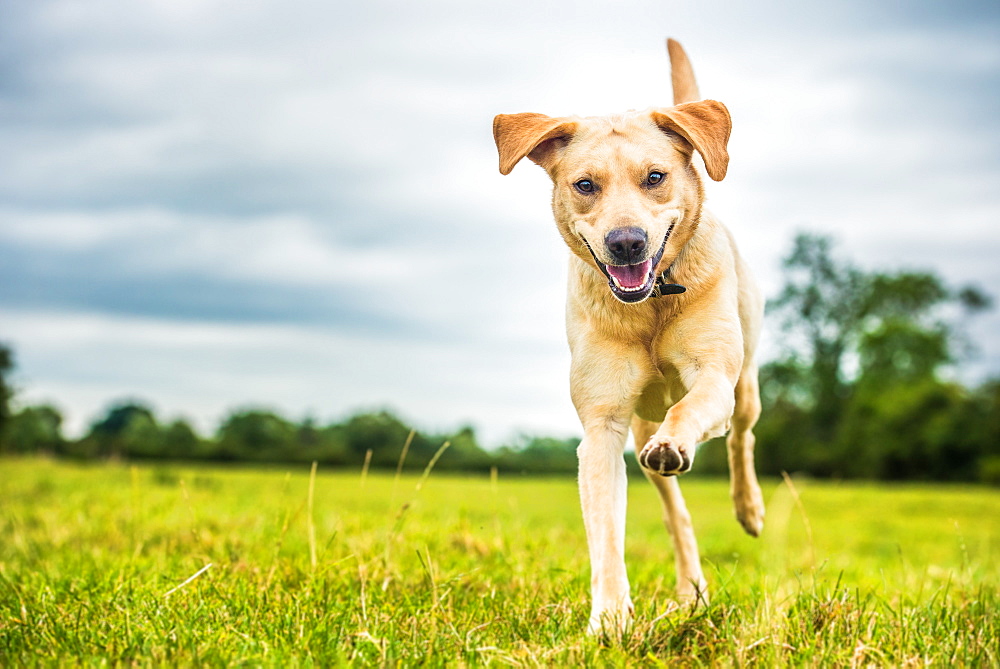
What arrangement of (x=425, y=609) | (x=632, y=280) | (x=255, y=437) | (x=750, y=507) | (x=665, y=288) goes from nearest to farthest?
(x=632, y=280)
(x=425, y=609)
(x=665, y=288)
(x=750, y=507)
(x=255, y=437)

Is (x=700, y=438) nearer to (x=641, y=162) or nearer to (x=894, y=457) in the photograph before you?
(x=641, y=162)

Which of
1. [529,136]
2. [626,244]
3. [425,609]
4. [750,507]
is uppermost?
[529,136]

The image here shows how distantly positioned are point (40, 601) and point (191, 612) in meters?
0.84

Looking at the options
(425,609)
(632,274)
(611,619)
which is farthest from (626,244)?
(425,609)

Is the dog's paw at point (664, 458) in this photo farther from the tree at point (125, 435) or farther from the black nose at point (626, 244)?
the tree at point (125, 435)

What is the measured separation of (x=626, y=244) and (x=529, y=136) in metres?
0.78

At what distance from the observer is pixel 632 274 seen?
3.63 metres

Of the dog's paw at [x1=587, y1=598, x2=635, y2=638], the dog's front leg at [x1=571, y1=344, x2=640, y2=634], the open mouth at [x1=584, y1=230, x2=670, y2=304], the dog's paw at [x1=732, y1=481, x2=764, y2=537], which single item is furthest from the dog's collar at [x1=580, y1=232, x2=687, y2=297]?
the dog's paw at [x1=732, y1=481, x2=764, y2=537]

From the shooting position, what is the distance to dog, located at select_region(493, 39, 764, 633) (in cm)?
361

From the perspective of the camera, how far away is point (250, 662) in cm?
286

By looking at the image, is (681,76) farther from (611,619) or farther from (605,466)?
(611,619)

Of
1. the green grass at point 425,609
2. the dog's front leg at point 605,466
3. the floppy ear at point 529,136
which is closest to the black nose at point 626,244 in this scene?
the dog's front leg at point 605,466

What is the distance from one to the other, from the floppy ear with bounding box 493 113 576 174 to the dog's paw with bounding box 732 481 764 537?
223 centimetres

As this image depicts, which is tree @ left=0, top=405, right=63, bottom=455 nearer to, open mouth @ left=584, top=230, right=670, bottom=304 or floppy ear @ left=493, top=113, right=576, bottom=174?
floppy ear @ left=493, top=113, right=576, bottom=174
